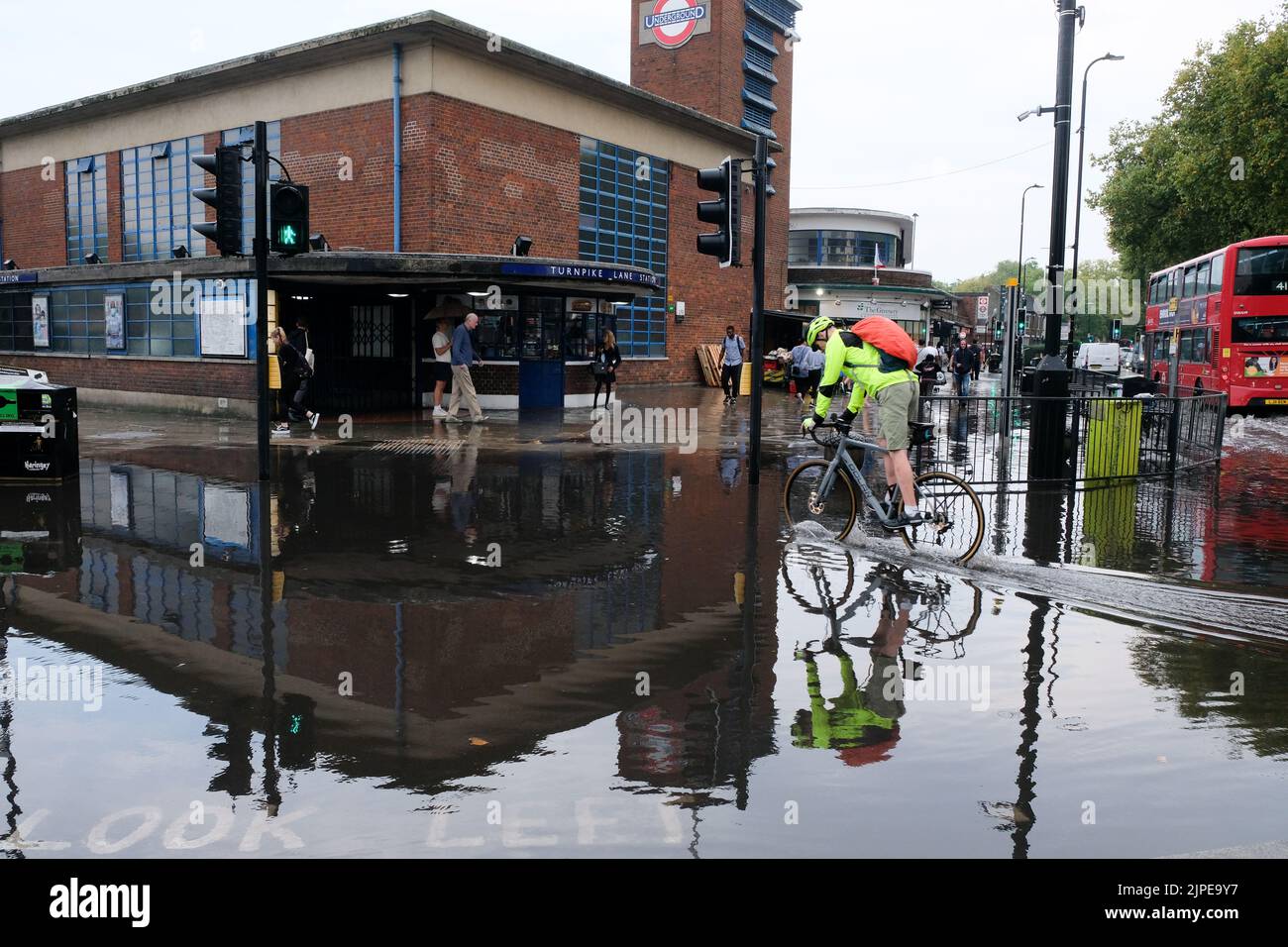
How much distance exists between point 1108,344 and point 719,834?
56.0m

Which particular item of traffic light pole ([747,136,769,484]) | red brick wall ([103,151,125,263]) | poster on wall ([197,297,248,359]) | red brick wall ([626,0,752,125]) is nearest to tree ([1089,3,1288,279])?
red brick wall ([626,0,752,125])

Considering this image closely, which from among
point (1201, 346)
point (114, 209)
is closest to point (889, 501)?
point (1201, 346)

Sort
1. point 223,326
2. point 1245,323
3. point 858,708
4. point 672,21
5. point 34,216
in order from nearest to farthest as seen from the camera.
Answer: point 858,708 → point 223,326 → point 1245,323 → point 34,216 → point 672,21

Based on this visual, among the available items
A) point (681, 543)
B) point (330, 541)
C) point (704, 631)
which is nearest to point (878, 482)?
point (681, 543)

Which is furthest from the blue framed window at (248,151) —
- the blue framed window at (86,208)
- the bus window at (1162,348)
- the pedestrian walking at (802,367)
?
the bus window at (1162,348)

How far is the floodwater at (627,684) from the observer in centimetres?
387

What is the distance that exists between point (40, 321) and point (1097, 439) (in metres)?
24.1

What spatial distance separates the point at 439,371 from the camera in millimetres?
22438

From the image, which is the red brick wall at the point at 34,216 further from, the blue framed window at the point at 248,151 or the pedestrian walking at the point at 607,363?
the pedestrian walking at the point at 607,363

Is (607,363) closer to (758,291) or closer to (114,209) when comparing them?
(758,291)

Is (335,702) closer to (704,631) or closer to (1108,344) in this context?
(704,631)

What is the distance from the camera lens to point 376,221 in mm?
23922

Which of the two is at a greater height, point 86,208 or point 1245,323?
point 86,208

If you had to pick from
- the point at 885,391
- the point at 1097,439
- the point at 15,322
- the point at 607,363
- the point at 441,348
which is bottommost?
the point at 1097,439
